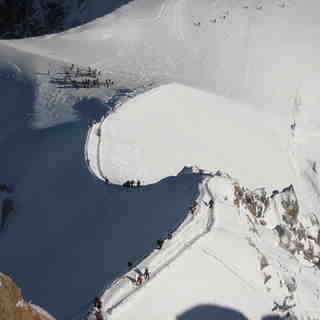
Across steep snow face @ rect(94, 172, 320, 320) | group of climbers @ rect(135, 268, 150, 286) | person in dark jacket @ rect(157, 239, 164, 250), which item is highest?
person in dark jacket @ rect(157, 239, 164, 250)

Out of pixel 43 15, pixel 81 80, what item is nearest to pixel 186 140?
pixel 81 80

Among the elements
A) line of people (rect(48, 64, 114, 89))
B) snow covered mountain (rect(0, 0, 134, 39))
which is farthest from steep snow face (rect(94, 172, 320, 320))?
snow covered mountain (rect(0, 0, 134, 39))

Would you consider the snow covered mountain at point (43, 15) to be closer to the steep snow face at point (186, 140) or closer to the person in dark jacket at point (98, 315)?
the steep snow face at point (186, 140)

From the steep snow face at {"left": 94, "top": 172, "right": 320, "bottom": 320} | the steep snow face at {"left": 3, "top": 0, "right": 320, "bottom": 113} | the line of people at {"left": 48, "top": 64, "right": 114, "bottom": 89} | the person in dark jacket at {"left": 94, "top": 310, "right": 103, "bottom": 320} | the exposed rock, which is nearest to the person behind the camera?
the exposed rock

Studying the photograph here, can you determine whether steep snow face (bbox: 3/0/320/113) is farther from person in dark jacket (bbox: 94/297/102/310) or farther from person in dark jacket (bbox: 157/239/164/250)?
person in dark jacket (bbox: 94/297/102/310)

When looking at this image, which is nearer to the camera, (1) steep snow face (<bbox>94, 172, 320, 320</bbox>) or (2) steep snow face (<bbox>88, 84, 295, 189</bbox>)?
(1) steep snow face (<bbox>94, 172, 320, 320</bbox>)

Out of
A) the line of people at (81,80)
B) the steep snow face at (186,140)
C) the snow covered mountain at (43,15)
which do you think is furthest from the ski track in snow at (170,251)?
the snow covered mountain at (43,15)

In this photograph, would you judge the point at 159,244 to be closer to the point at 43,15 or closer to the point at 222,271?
the point at 222,271
